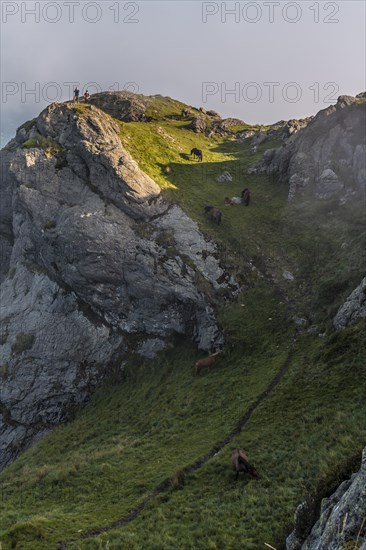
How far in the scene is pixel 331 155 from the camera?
2339 inches

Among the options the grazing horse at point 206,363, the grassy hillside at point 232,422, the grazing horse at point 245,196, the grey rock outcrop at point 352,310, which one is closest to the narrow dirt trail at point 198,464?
the grassy hillside at point 232,422

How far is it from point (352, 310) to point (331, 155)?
35.2 meters

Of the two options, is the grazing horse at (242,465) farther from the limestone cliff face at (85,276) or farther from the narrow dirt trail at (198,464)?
the limestone cliff face at (85,276)

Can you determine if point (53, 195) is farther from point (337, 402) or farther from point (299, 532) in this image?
point (299, 532)

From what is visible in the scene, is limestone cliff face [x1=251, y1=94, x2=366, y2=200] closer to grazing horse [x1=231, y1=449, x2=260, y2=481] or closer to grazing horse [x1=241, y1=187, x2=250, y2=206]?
grazing horse [x1=241, y1=187, x2=250, y2=206]

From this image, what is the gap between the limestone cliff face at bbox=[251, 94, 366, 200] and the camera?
5544 cm

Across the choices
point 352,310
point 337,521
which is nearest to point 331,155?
point 352,310

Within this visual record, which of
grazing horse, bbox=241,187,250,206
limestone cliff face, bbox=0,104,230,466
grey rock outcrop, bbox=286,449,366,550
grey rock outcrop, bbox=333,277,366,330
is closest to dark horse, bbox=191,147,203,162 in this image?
grazing horse, bbox=241,187,250,206

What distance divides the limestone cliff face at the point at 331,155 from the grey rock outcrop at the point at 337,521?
49.5 m

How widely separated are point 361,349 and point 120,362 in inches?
1196

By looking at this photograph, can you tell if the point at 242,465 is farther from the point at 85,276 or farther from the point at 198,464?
the point at 85,276

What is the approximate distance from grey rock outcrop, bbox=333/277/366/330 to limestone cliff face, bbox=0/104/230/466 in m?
13.5

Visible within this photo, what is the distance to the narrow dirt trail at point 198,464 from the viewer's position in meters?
19.8

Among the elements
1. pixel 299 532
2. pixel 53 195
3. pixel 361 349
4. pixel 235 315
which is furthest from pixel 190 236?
pixel 299 532
